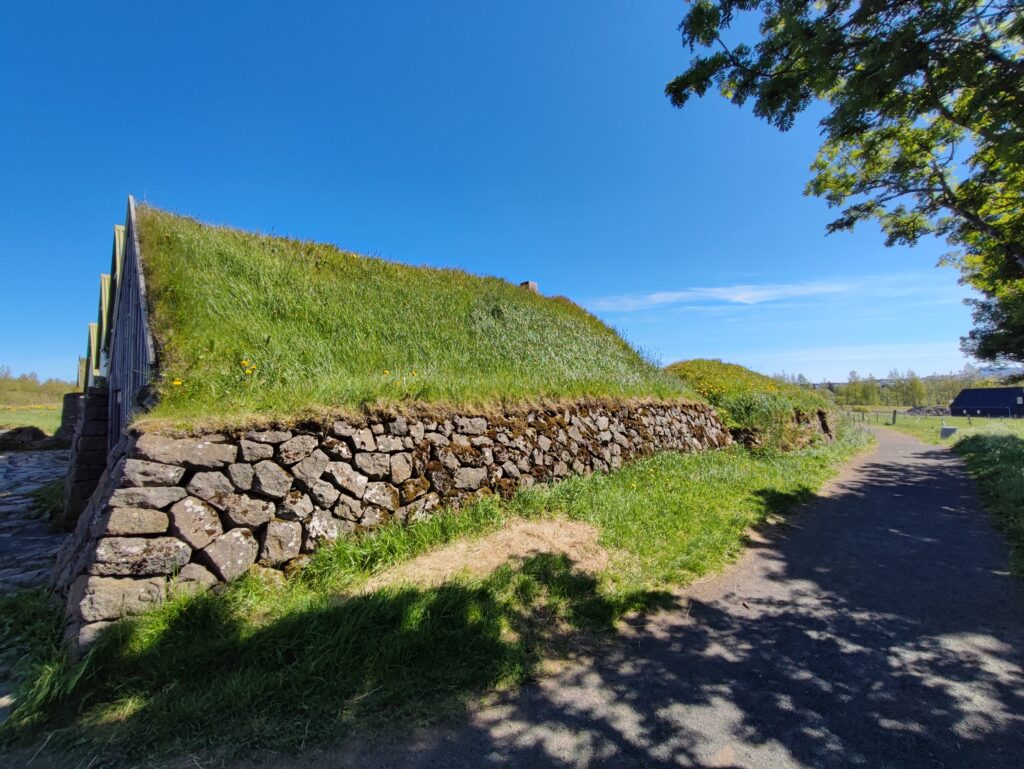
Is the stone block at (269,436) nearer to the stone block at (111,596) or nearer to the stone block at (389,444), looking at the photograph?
the stone block at (389,444)

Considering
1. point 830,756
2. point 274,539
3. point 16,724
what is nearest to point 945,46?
point 830,756

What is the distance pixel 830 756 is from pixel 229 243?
11307mm

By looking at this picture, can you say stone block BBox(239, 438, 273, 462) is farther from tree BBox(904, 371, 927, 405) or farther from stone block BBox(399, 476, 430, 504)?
tree BBox(904, 371, 927, 405)

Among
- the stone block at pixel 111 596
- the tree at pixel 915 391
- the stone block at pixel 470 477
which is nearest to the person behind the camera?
the stone block at pixel 111 596

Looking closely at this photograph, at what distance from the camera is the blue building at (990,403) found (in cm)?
4650

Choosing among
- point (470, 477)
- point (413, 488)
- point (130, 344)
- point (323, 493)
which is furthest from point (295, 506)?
point (130, 344)

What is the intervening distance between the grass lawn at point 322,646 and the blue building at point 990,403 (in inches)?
2520

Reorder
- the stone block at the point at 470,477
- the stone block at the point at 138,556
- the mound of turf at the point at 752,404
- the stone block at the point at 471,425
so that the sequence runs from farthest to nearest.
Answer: the mound of turf at the point at 752,404
the stone block at the point at 471,425
the stone block at the point at 470,477
the stone block at the point at 138,556

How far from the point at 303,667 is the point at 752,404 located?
1229cm

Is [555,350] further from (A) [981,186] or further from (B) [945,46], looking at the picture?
(A) [981,186]

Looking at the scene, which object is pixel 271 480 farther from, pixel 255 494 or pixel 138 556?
pixel 138 556

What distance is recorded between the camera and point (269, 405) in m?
4.29

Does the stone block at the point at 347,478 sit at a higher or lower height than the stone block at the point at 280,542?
higher

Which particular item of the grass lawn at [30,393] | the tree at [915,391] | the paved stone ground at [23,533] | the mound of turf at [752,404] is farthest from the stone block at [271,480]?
the tree at [915,391]
